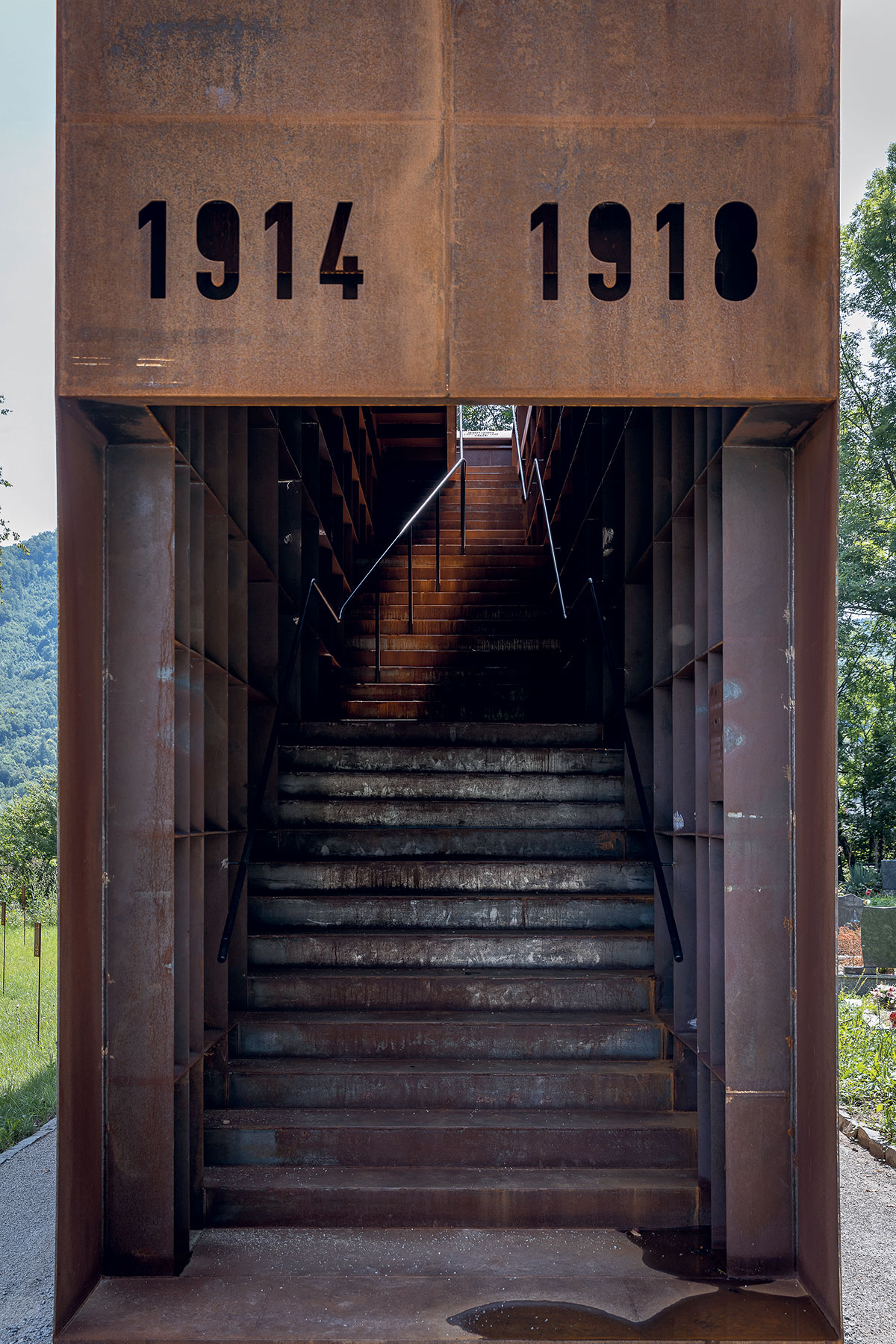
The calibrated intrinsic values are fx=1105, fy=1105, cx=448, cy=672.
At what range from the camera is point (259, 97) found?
3.44 m

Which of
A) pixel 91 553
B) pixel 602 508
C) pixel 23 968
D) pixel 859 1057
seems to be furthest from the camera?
pixel 23 968

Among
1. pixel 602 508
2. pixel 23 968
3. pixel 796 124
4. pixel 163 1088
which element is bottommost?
pixel 23 968

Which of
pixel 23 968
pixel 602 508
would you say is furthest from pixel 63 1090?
pixel 23 968

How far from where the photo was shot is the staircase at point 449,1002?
4.20m

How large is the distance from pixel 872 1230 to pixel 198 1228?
2.55m

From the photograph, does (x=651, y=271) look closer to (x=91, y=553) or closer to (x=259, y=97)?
(x=259, y=97)

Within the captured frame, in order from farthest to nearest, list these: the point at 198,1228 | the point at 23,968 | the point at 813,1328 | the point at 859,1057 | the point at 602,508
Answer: the point at 23,968 < the point at 602,508 < the point at 859,1057 < the point at 198,1228 < the point at 813,1328

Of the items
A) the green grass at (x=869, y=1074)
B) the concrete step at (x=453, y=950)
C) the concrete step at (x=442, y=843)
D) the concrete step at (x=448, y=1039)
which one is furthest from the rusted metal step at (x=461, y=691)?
the concrete step at (x=448, y=1039)

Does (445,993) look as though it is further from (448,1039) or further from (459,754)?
(459,754)

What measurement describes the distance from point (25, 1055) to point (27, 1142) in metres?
1.74

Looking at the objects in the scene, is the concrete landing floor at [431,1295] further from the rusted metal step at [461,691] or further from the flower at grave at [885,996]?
the rusted metal step at [461,691]

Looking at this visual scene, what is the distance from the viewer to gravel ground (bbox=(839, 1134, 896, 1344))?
11.4 feet

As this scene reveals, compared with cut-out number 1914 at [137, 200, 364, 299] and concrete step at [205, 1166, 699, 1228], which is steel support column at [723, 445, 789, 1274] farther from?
cut-out number 1914 at [137, 200, 364, 299]

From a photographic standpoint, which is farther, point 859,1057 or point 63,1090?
point 859,1057
